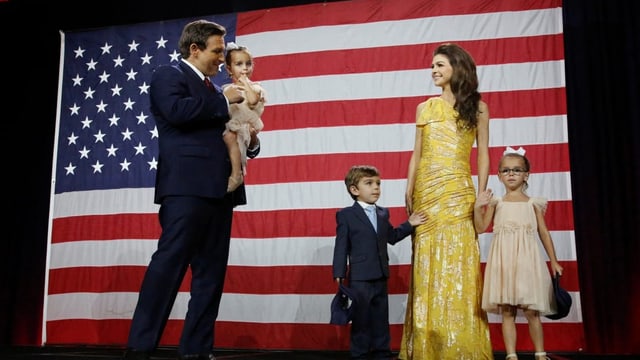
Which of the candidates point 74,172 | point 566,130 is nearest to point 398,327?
point 566,130

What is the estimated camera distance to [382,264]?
3.57 metres

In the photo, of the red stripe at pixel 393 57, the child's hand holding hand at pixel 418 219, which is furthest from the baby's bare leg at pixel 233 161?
the red stripe at pixel 393 57

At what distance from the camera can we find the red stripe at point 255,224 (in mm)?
4355

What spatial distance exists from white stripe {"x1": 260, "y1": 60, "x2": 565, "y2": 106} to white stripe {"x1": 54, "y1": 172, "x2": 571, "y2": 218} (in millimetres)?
657

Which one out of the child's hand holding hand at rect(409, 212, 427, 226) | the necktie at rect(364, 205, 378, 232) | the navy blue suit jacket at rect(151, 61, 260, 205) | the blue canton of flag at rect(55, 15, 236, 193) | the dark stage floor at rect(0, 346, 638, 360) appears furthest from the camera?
the blue canton of flag at rect(55, 15, 236, 193)

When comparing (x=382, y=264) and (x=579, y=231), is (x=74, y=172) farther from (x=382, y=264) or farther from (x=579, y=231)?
(x=579, y=231)

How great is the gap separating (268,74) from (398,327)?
217cm

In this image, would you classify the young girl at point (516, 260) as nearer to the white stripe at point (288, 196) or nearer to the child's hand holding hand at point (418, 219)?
the child's hand holding hand at point (418, 219)

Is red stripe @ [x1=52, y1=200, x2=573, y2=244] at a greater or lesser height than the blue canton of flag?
lesser

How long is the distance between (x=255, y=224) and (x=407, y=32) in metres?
1.86

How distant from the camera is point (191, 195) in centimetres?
261

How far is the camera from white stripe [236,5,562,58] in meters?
4.57

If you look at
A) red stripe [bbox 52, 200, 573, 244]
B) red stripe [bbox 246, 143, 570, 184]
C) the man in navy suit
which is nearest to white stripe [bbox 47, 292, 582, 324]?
red stripe [bbox 52, 200, 573, 244]

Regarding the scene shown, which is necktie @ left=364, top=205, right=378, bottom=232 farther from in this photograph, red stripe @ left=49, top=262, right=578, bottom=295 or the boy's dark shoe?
the boy's dark shoe
